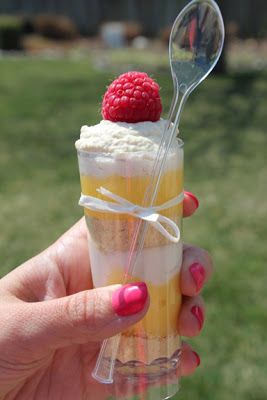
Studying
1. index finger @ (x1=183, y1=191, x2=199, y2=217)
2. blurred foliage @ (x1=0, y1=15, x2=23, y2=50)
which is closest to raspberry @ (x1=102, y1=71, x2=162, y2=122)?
index finger @ (x1=183, y1=191, x2=199, y2=217)

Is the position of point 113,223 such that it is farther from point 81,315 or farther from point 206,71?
point 206,71

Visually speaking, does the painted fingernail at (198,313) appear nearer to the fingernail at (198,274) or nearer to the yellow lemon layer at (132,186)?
the fingernail at (198,274)

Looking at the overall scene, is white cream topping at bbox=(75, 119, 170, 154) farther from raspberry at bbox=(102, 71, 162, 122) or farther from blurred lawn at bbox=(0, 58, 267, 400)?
blurred lawn at bbox=(0, 58, 267, 400)

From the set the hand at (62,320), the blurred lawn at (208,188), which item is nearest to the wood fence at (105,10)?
the blurred lawn at (208,188)

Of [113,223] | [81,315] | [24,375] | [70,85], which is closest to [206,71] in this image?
[113,223]

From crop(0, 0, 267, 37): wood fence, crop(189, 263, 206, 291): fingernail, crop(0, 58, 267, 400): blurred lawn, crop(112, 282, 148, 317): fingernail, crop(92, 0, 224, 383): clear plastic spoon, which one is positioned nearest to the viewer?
crop(112, 282, 148, 317): fingernail
